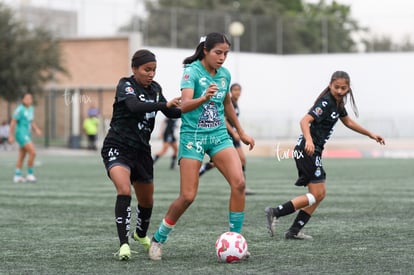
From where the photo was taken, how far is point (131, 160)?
842 centimetres

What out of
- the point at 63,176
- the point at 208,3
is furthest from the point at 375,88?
the point at 63,176

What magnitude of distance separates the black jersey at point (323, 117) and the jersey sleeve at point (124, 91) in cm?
219

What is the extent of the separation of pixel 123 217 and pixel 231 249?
1047mm

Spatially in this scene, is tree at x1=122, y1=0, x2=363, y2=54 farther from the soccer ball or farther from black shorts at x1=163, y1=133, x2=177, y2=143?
the soccer ball

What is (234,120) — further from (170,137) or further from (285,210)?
(170,137)

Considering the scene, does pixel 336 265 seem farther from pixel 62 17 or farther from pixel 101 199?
pixel 62 17

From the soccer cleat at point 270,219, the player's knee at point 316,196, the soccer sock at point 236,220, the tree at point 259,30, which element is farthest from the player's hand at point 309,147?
the tree at point 259,30

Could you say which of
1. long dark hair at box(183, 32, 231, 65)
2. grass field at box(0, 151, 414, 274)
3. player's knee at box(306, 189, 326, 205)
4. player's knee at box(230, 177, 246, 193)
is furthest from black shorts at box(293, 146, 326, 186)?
long dark hair at box(183, 32, 231, 65)

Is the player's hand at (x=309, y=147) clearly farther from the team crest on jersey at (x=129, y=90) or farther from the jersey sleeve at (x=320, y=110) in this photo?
the team crest on jersey at (x=129, y=90)

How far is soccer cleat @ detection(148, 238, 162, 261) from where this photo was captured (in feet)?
27.0

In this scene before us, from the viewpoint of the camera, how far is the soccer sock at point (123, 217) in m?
8.20

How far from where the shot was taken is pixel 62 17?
155 feet

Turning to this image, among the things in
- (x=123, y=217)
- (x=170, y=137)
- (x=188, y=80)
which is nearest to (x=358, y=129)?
(x=188, y=80)

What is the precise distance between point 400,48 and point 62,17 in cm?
1893
